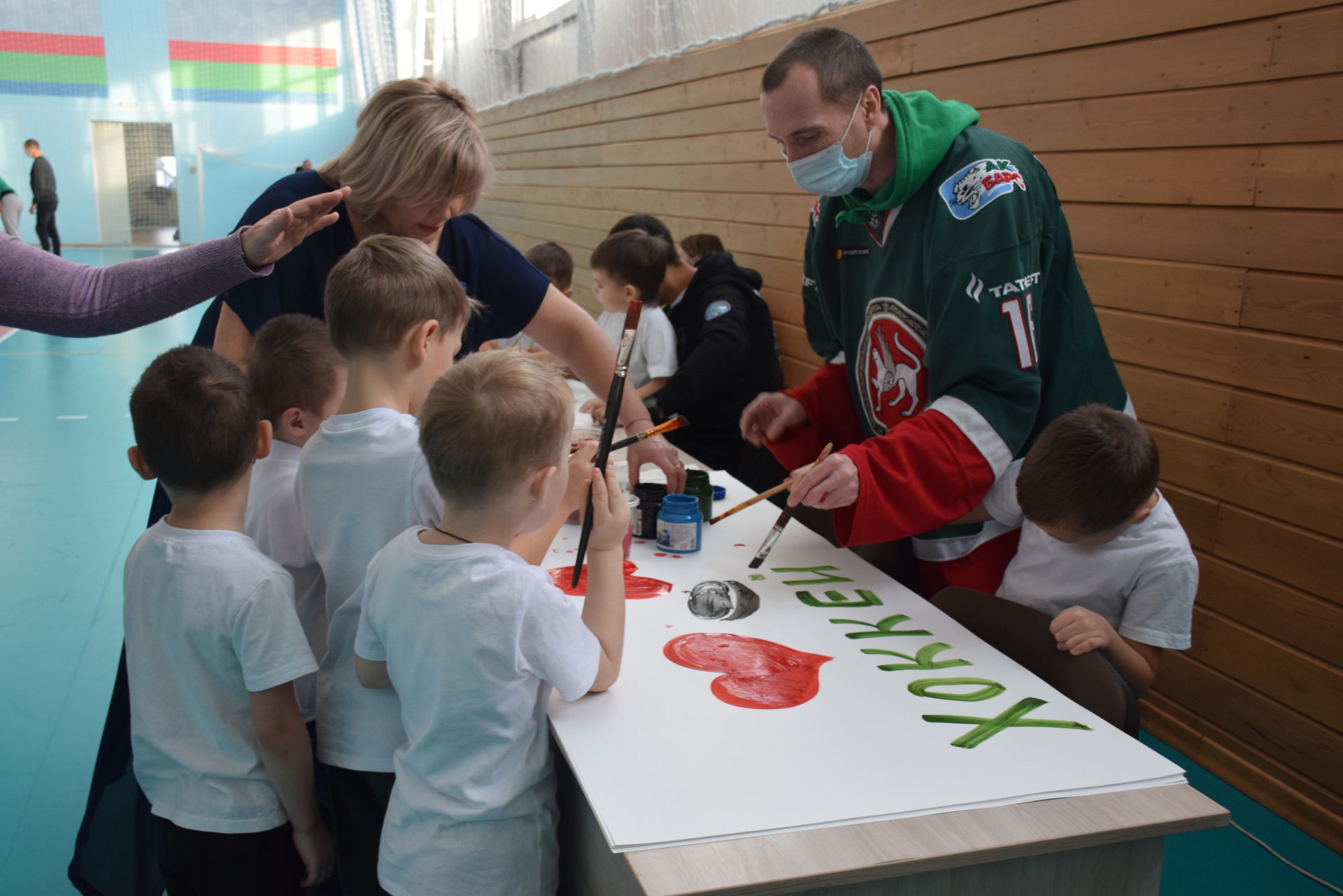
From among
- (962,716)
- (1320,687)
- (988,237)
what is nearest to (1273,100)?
(988,237)

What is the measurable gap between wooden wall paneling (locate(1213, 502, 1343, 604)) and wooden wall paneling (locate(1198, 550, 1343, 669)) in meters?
0.02

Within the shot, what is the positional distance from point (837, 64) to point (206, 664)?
4.85 ft

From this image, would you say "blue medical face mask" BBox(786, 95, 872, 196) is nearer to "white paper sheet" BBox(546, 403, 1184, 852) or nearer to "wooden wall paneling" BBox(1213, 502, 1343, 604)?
"white paper sheet" BBox(546, 403, 1184, 852)

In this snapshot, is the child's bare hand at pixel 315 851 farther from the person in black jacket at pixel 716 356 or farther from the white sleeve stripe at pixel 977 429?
the person in black jacket at pixel 716 356

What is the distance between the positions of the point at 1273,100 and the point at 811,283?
1.07 m

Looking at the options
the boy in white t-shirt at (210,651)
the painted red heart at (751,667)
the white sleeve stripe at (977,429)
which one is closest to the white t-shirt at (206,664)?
the boy in white t-shirt at (210,651)

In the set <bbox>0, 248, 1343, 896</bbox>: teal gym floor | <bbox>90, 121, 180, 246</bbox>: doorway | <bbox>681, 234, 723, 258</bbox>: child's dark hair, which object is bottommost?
<bbox>0, 248, 1343, 896</bbox>: teal gym floor

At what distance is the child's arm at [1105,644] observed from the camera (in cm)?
144

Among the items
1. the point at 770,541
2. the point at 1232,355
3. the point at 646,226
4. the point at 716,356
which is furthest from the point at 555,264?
the point at 1232,355

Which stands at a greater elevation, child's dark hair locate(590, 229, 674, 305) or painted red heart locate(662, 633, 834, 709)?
child's dark hair locate(590, 229, 674, 305)

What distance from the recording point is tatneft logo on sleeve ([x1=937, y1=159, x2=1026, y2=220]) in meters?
1.60

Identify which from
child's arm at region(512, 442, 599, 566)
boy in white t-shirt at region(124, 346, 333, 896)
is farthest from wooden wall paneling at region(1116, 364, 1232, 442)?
boy in white t-shirt at region(124, 346, 333, 896)

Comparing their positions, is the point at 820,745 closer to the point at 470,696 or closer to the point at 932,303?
the point at 470,696

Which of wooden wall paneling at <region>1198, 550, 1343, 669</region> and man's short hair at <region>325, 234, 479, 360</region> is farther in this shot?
wooden wall paneling at <region>1198, 550, 1343, 669</region>
